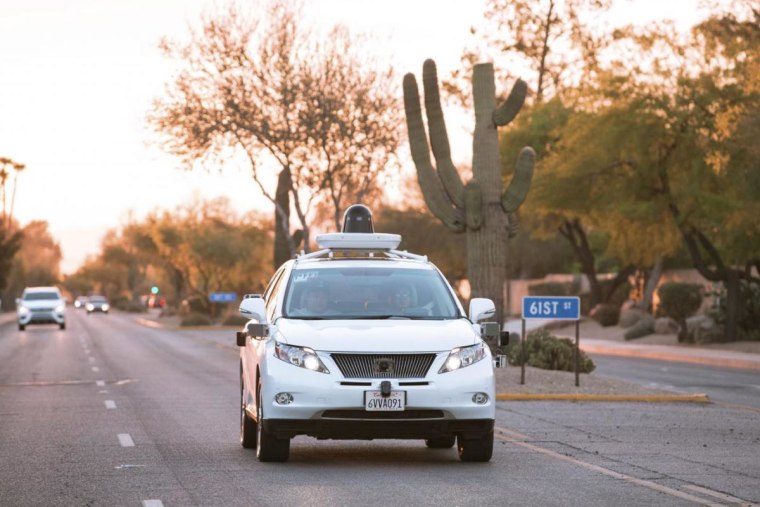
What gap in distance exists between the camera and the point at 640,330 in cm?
5441

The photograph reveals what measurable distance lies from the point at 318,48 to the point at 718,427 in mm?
27251

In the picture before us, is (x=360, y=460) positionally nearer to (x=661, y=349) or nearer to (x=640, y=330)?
(x=661, y=349)

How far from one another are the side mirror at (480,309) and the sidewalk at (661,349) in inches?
943

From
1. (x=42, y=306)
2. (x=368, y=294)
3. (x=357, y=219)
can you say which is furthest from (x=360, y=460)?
(x=42, y=306)

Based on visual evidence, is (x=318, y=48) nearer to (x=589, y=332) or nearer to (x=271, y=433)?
(x=589, y=332)

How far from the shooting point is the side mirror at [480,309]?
45.8ft

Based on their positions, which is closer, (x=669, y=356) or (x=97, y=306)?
(x=669, y=356)

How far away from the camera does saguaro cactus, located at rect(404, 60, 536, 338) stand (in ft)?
89.0

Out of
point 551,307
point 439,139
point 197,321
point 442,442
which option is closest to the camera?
point 442,442

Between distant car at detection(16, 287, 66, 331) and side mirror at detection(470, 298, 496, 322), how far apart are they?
51.0m

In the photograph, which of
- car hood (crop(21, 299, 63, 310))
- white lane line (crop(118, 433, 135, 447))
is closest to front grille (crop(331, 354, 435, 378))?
white lane line (crop(118, 433, 135, 447))

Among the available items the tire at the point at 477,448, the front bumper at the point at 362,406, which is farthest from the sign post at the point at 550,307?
the front bumper at the point at 362,406

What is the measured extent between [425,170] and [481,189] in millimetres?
1143

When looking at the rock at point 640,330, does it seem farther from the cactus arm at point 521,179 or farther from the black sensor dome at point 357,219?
the black sensor dome at point 357,219
